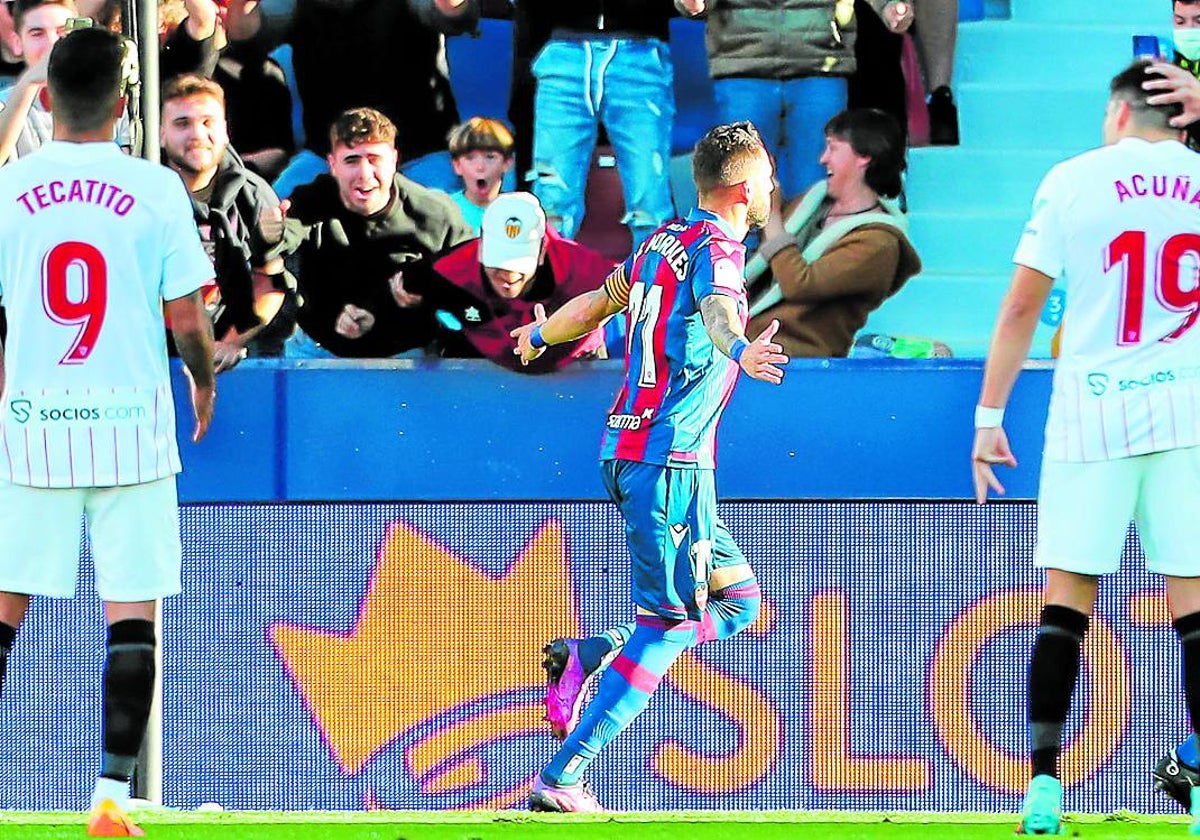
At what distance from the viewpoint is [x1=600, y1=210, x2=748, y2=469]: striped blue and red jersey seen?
5.57 m

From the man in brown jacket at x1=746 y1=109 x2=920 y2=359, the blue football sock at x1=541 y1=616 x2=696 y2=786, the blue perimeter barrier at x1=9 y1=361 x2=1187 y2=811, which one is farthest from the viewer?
the man in brown jacket at x1=746 y1=109 x2=920 y2=359

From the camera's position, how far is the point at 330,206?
25.5ft

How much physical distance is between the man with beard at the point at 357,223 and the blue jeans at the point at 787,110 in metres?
1.18

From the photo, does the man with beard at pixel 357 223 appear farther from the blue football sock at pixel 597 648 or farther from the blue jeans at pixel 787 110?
the blue football sock at pixel 597 648

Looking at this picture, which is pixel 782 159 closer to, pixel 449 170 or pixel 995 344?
pixel 449 170

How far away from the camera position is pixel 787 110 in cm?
786

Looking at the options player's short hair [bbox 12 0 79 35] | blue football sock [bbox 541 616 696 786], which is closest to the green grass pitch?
blue football sock [bbox 541 616 696 786]

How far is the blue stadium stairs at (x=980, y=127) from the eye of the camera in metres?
7.80

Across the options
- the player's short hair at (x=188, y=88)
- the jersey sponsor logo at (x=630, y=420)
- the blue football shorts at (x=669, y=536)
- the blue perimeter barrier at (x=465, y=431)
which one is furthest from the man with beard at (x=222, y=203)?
the blue football shorts at (x=669, y=536)

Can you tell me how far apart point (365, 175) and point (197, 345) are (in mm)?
2847

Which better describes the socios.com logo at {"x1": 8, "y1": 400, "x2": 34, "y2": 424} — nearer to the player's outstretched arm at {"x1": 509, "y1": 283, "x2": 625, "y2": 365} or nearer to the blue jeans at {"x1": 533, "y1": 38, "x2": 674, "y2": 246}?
the player's outstretched arm at {"x1": 509, "y1": 283, "x2": 625, "y2": 365}

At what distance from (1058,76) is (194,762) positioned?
4.52m

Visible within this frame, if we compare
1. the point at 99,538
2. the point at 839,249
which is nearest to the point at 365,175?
the point at 839,249

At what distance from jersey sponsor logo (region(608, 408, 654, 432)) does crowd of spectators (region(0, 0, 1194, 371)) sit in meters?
1.80
